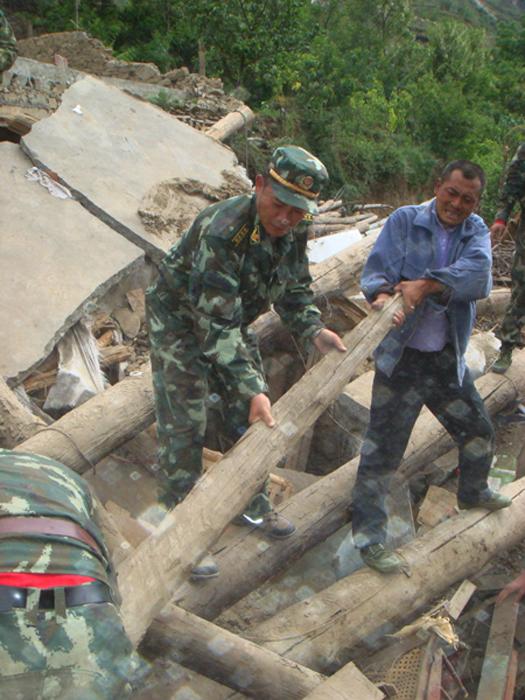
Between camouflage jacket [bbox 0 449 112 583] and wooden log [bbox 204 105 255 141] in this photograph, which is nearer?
camouflage jacket [bbox 0 449 112 583]

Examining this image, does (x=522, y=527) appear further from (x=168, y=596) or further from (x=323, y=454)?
(x=168, y=596)

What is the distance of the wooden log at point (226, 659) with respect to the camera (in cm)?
296

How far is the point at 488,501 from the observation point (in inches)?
162

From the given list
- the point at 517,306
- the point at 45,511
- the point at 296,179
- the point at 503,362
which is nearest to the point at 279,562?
the point at 296,179

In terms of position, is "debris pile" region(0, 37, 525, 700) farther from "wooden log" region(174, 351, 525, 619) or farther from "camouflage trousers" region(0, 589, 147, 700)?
"camouflage trousers" region(0, 589, 147, 700)

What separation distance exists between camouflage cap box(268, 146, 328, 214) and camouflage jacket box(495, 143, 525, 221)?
255 centimetres

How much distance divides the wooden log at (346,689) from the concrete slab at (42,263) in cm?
277

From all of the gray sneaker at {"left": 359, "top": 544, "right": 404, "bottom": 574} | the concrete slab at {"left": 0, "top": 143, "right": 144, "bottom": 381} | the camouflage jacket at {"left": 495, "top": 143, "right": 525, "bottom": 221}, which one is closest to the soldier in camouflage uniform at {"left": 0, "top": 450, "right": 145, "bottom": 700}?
the gray sneaker at {"left": 359, "top": 544, "right": 404, "bottom": 574}

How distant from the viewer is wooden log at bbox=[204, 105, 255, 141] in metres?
9.11

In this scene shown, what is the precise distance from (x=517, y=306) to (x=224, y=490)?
10.8 ft

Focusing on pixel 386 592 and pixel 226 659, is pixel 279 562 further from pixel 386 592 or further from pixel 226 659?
pixel 226 659

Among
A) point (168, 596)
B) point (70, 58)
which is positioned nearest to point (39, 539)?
point (168, 596)

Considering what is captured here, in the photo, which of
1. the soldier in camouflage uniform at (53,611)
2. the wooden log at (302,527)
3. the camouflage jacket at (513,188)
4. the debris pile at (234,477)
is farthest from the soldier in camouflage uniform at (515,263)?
the soldier in camouflage uniform at (53,611)

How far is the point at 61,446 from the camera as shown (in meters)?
3.85
